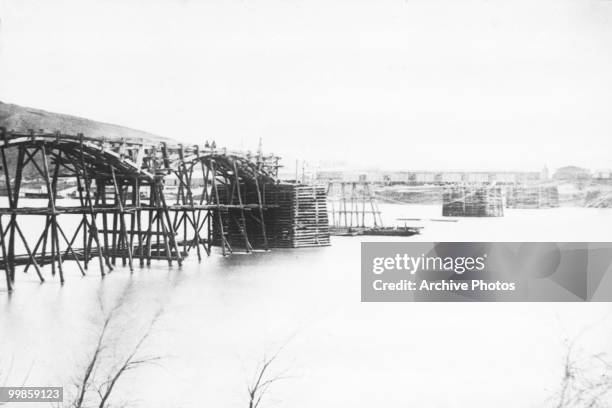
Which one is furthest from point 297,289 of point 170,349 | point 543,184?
point 543,184

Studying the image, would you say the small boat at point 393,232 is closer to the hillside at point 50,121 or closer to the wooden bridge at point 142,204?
the wooden bridge at point 142,204

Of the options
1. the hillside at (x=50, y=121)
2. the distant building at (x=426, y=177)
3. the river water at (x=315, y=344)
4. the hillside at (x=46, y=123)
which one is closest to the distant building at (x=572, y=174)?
the river water at (x=315, y=344)

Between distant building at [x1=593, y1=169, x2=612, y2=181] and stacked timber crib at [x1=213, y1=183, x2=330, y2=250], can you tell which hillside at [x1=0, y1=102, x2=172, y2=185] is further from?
distant building at [x1=593, y1=169, x2=612, y2=181]

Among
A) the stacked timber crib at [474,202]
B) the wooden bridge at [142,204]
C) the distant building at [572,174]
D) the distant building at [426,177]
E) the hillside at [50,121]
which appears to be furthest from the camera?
the stacked timber crib at [474,202]

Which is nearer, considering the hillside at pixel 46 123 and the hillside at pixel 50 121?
the hillside at pixel 50 121

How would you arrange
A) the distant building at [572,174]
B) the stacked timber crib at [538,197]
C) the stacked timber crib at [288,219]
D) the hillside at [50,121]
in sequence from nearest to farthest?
the distant building at [572,174] → the hillside at [50,121] → the stacked timber crib at [538,197] → the stacked timber crib at [288,219]

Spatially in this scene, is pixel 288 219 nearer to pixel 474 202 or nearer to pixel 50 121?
pixel 50 121
